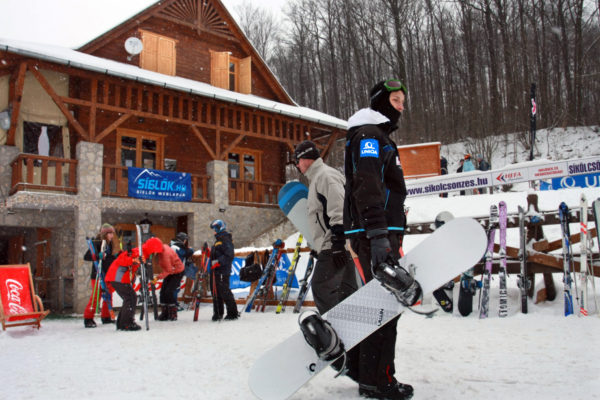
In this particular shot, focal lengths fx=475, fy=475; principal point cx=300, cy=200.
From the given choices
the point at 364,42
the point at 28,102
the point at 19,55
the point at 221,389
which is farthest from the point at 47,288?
the point at 364,42

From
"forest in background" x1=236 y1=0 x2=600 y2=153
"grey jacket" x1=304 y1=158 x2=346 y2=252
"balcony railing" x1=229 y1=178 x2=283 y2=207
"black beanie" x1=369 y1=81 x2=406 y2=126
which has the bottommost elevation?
"grey jacket" x1=304 y1=158 x2=346 y2=252

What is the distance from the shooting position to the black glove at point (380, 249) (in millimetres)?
2314

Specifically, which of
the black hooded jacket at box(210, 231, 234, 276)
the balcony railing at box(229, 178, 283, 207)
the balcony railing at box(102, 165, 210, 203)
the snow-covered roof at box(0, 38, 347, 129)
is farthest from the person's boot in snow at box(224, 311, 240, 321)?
the balcony railing at box(229, 178, 283, 207)

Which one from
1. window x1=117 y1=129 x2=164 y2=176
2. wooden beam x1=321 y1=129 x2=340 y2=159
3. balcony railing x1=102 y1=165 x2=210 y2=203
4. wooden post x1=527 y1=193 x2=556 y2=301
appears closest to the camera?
wooden post x1=527 y1=193 x2=556 y2=301

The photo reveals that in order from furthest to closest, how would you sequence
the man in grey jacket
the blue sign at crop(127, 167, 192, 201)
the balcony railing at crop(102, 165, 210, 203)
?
1. the blue sign at crop(127, 167, 192, 201)
2. the balcony railing at crop(102, 165, 210, 203)
3. the man in grey jacket

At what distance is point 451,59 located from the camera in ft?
95.8

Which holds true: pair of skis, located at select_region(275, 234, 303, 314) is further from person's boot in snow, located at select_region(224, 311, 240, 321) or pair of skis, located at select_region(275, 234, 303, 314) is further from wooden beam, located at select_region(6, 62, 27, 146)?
wooden beam, located at select_region(6, 62, 27, 146)

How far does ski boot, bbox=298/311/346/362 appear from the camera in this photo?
2.40 metres

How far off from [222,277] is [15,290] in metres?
2.91

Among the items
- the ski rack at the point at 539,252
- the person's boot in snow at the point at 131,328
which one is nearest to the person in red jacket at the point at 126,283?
the person's boot in snow at the point at 131,328

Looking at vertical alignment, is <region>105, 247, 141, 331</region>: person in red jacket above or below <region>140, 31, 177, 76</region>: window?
below

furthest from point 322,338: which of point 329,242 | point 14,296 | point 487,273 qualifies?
point 14,296

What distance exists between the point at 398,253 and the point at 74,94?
43.8 feet

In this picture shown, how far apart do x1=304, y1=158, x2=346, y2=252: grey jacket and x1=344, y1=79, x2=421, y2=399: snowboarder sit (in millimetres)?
560
